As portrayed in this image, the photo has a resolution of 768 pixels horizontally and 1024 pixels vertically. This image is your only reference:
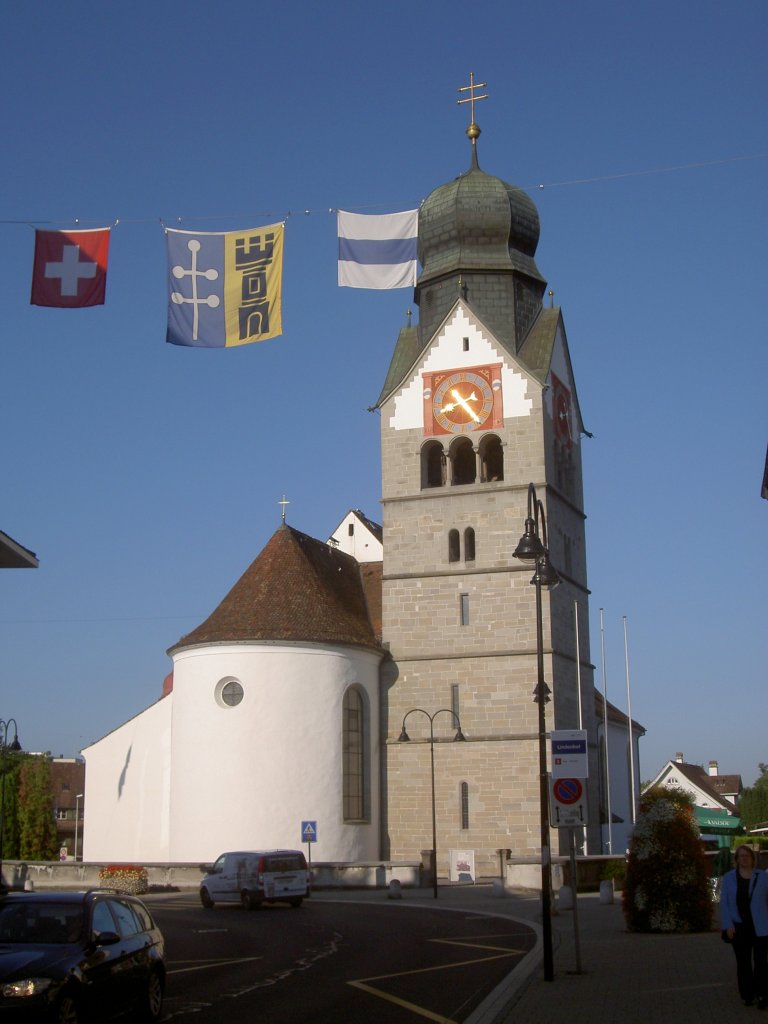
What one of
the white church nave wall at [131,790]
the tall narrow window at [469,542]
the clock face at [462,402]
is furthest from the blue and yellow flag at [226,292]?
the white church nave wall at [131,790]

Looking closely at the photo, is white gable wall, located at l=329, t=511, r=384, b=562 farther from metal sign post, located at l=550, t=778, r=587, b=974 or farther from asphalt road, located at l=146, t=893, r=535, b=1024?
metal sign post, located at l=550, t=778, r=587, b=974

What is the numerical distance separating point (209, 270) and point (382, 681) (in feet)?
84.5

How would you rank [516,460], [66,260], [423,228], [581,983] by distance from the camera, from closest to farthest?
[581,983], [66,260], [516,460], [423,228]

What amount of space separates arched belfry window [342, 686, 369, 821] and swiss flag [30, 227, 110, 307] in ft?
80.0

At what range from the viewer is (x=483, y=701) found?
43.2 m

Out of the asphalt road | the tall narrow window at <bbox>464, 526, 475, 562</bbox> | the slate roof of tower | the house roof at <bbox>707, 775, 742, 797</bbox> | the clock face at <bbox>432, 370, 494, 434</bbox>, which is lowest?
the asphalt road

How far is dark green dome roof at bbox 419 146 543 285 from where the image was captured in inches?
1852

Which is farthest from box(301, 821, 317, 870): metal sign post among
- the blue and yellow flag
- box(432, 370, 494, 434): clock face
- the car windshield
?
the car windshield

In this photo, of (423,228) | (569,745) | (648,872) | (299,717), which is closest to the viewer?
(569,745)

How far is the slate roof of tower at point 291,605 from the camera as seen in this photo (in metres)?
42.6

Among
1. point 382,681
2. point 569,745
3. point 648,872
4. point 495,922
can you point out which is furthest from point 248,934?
point 382,681

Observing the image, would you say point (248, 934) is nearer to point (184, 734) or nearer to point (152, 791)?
point (184, 734)

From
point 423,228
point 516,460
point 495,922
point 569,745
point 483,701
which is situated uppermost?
point 423,228

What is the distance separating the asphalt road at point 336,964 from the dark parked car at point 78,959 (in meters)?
0.83
